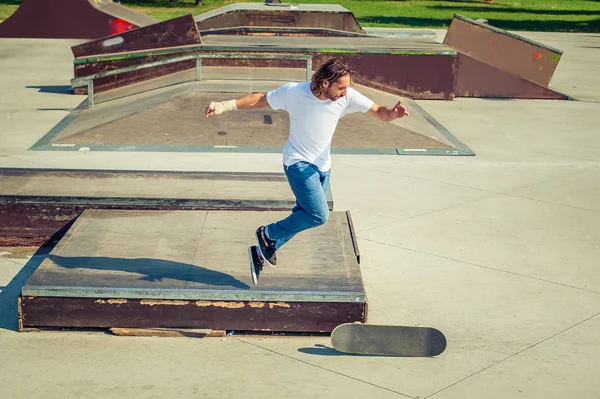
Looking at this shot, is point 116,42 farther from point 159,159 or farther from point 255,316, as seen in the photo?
point 255,316

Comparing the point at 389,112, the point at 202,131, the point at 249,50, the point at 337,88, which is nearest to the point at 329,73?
the point at 337,88

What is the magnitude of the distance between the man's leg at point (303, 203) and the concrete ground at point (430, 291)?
0.80 meters

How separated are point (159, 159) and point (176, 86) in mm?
3086

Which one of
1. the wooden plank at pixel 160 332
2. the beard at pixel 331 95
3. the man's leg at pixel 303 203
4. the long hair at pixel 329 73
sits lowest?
the wooden plank at pixel 160 332

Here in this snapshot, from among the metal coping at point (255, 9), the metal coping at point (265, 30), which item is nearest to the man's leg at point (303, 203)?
the metal coping at point (265, 30)

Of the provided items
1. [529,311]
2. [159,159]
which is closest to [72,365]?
[529,311]

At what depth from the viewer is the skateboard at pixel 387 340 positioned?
5734 millimetres

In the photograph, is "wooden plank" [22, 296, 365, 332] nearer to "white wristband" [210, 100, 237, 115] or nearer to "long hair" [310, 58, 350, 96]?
"white wristband" [210, 100, 237, 115]

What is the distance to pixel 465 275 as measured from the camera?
7430mm

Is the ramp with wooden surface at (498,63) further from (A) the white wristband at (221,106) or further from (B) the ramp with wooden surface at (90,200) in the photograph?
(A) the white wristband at (221,106)

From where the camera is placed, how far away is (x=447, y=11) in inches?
1531

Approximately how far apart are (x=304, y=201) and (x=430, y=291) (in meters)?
1.64

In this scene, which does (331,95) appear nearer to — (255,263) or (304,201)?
(304,201)

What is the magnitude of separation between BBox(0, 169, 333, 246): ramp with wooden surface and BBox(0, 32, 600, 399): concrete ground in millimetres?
242
